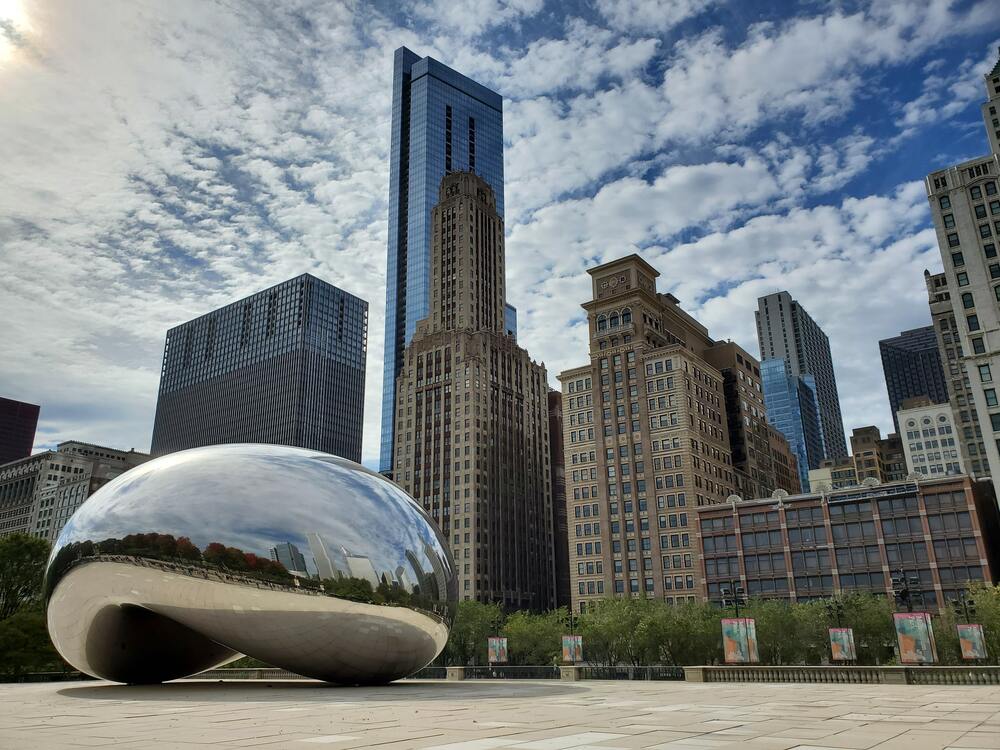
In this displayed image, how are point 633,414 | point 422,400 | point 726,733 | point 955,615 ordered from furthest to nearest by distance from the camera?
point 422,400
point 633,414
point 955,615
point 726,733

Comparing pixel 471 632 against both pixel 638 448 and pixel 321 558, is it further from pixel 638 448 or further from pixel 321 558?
pixel 321 558

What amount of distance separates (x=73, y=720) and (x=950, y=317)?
143204mm

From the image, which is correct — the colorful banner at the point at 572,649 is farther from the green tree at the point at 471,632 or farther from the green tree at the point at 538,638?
the green tree at the point at 471,632

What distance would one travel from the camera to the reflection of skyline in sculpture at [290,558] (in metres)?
20.9

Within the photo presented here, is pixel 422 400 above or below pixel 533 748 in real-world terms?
above

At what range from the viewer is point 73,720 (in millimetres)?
14508

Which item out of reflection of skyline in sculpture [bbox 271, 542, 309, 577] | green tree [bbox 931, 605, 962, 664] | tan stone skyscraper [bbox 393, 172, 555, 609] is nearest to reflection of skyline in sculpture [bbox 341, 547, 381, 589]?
reflection of skyline in sculpture [bbox 271, 542, 309, 577]

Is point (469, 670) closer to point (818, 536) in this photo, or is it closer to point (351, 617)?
point (351, 617)

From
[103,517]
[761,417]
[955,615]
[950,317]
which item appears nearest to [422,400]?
[761,417]

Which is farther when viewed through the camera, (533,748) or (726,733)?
(726,733)

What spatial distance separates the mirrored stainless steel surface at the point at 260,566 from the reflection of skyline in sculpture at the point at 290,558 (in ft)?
0.09

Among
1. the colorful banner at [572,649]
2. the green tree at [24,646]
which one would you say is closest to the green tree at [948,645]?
the colorful banner at [572,649]

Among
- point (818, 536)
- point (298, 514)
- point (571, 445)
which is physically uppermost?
point (571, 445)

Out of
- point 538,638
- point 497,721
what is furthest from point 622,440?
point 497,721
